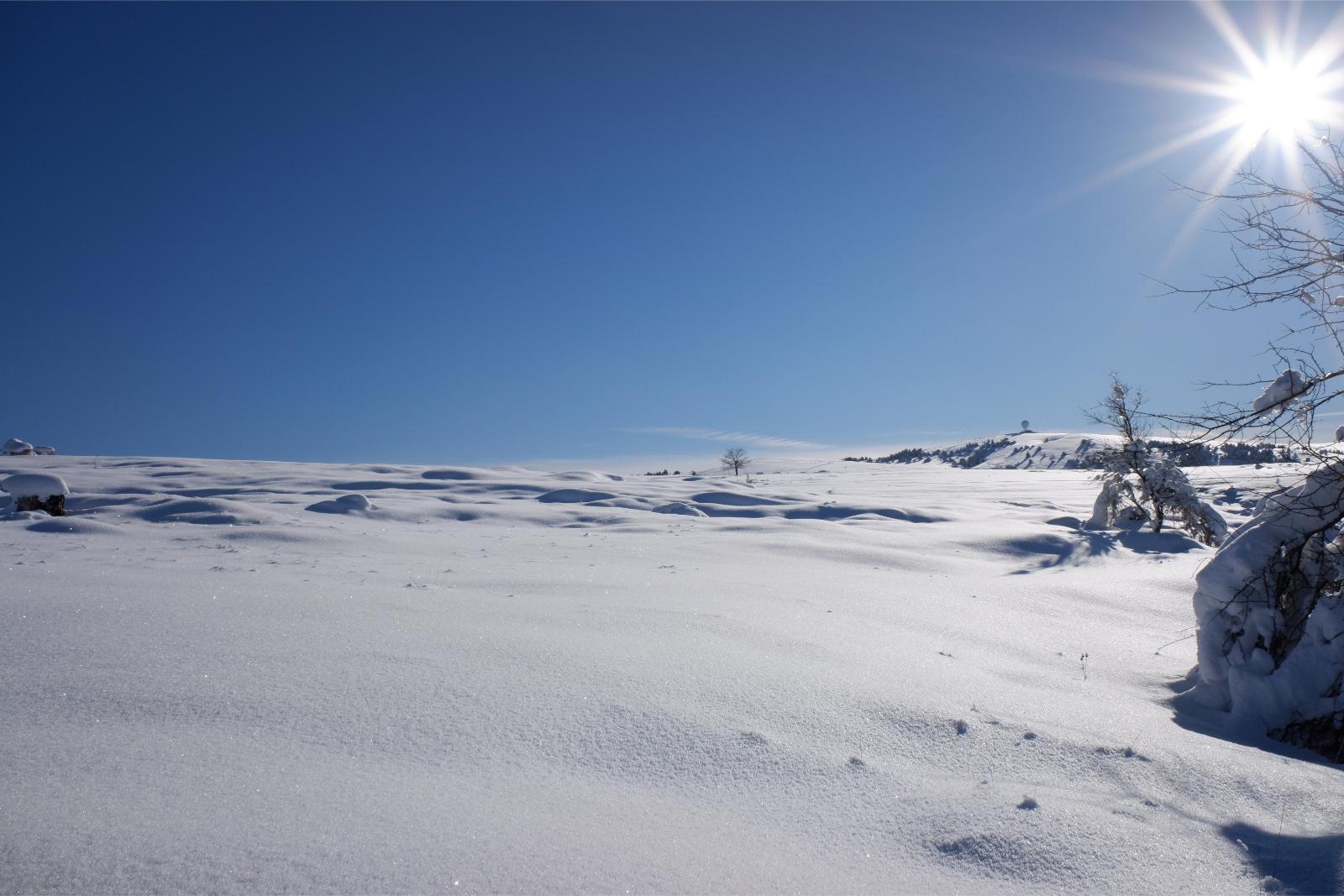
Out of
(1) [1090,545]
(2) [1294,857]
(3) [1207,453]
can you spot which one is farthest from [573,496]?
(2) [1294,857]

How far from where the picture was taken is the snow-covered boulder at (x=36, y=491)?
725 cm

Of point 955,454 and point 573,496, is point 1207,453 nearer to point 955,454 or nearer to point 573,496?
point 573,496

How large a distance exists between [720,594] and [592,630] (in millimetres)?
1493

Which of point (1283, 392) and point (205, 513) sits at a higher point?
point (1283, 392)

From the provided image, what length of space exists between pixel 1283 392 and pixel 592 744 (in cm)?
330

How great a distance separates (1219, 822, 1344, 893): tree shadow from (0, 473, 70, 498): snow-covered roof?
9875mm

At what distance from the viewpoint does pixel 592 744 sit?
2.29 meters

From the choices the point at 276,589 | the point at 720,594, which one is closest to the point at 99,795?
the point at 276,589

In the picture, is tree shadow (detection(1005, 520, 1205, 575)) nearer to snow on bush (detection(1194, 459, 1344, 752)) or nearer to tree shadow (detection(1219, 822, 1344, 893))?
snow on bush (detection(1194, 459, 1344, 752))

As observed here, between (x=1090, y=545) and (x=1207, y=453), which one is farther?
(x=1090, y=545)

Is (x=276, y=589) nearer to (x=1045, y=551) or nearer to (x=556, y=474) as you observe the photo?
(x=1045, y=551)

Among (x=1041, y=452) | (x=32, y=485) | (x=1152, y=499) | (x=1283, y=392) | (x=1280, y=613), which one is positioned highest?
(x=1041, y=452)

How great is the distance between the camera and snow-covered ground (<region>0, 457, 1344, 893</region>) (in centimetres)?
167

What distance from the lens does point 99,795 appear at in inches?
68.3
